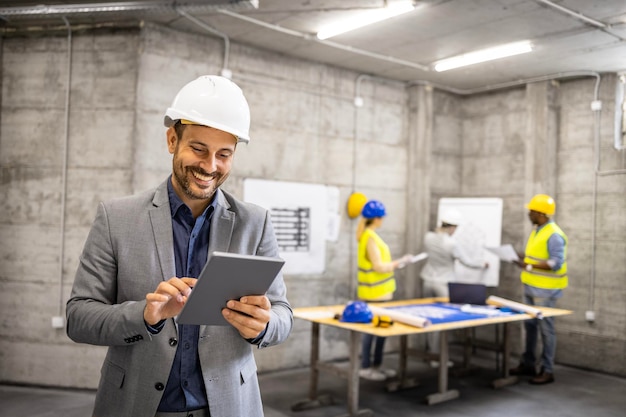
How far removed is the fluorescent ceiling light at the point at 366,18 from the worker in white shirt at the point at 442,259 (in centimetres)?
261

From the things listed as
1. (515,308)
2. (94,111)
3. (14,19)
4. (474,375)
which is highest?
(14,19)

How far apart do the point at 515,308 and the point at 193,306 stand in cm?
499

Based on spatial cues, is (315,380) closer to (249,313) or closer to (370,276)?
(370,276)

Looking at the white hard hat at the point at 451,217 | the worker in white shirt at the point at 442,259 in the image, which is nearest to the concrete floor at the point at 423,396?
the worker in white shirt at the point at 442,259

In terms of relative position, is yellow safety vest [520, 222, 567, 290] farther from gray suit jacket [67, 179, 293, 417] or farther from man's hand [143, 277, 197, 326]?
man's hand [143, 277, 197, 326]

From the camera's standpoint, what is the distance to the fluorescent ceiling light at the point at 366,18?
473cm

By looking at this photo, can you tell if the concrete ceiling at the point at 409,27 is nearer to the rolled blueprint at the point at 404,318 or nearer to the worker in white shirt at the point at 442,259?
the worker in white shirt at the point at 442,259

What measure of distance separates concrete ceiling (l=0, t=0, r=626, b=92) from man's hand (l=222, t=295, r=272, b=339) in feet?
10.7

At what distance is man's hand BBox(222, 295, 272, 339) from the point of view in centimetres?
141

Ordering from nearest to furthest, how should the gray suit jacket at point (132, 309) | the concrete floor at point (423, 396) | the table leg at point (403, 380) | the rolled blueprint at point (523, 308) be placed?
the gray suit jacket at point (132, 309) < the concrete floor at point (423, 396) < the rolled blueprint at point (523, 308) < the table leg at point (403, 380)

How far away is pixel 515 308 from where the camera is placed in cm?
566

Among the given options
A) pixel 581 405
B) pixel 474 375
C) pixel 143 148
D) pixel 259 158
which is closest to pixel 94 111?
pixel 143 148

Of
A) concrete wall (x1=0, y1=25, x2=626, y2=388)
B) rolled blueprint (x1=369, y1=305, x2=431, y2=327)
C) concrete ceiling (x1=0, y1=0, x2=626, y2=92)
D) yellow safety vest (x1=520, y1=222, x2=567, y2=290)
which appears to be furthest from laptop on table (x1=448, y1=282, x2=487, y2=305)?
concrete ceiling (x1=0, y1=0, x2=626, y2=92)

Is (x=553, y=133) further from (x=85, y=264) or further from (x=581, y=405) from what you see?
(x=85, y=264)
